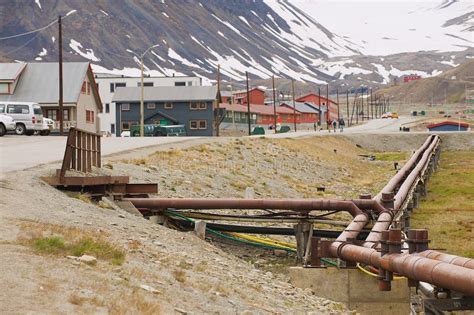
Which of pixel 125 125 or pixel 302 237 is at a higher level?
pixel 125 125

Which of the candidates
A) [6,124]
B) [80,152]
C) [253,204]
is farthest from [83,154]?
[6,124]

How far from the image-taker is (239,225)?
88.8 ft

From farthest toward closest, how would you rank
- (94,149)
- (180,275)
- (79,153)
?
1. (94,149)
2. (79,153)
3. (180,275)

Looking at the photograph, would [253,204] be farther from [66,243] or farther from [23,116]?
[23,116]

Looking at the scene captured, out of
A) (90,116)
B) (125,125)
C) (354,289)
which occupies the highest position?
(90,116)

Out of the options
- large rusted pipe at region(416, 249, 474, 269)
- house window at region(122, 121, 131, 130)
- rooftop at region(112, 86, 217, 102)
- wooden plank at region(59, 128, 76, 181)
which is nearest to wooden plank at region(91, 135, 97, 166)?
wooden plank at region(59, 128, 76, 181)

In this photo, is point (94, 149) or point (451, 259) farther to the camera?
point (94, 149)

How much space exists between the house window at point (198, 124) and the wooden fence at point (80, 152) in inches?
3876

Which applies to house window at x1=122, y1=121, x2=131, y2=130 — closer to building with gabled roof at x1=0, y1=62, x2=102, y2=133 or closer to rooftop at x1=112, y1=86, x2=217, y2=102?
rooftop at x1=112, y1=86, x2=217, y2=102

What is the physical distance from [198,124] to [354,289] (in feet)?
356

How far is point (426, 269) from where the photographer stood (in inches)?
531

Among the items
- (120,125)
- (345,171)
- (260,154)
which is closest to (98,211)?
(260,154)

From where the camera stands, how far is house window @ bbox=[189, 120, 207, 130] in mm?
126562

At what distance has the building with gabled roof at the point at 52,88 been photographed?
319ft
